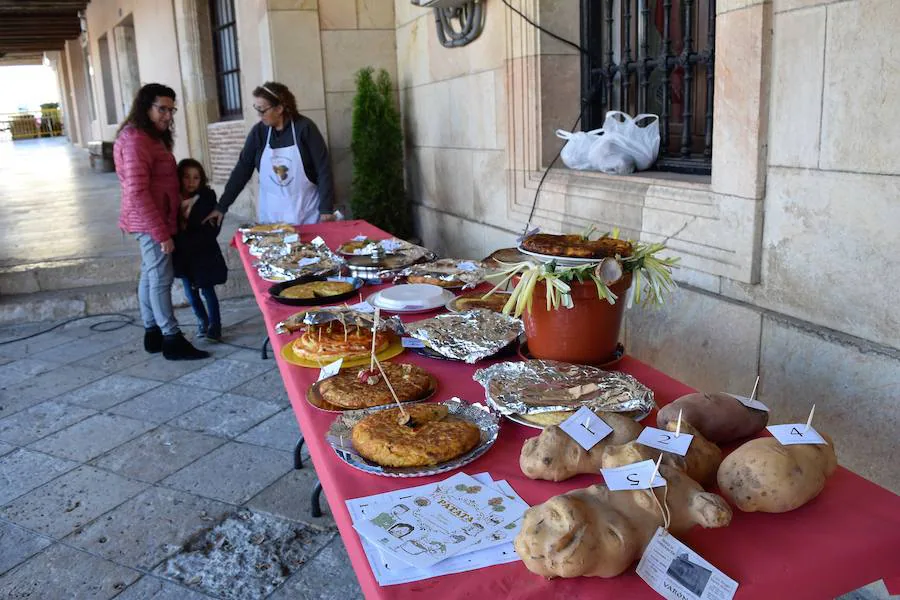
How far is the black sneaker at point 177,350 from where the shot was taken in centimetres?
491

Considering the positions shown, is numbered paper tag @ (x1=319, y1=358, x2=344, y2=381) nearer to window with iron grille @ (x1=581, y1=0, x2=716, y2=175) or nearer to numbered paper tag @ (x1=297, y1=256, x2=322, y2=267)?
numbered paper tag @ (x1=297, y1=256, x2=322, y2=267)

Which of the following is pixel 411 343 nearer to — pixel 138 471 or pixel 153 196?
pixel 138 471

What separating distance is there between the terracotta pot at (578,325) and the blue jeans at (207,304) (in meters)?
3.93

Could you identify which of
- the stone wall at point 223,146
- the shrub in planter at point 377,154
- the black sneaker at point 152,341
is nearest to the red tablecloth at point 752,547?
the black sneaker at point 152,341

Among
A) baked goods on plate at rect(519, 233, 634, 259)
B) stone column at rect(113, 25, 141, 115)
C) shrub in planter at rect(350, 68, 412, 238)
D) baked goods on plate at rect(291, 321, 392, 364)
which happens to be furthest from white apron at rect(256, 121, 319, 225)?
stone column at rect(113, 25, 141, 115)

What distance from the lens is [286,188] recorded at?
507 centimetres

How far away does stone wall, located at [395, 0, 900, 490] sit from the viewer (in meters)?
2.20

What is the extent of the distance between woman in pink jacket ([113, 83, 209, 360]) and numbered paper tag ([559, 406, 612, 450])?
12.3 ft

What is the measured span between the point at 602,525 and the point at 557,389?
55cm

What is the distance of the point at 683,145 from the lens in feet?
11.4

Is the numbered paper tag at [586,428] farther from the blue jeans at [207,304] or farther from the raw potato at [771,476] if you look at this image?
the blue jeans at [207,304]

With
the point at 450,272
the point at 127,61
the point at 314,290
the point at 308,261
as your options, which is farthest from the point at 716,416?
the point at 127,61

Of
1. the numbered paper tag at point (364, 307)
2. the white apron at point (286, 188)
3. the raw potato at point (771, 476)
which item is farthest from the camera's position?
the white apron at point (286, 188)

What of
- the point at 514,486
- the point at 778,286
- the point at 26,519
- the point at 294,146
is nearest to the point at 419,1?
the point at 294,146
